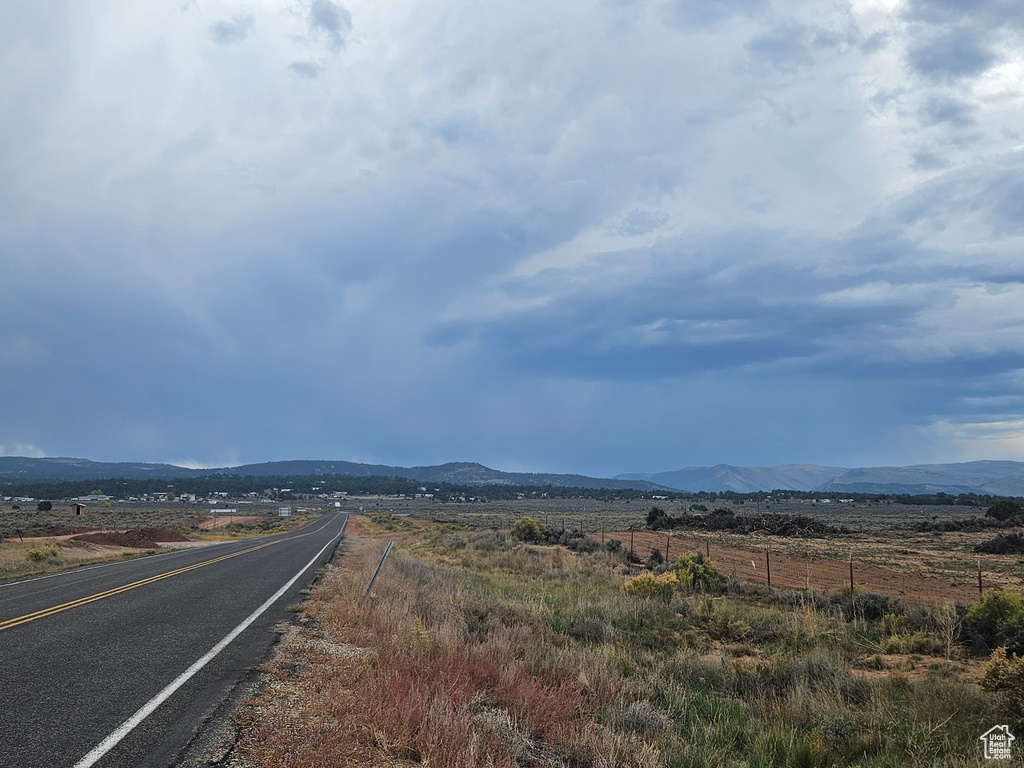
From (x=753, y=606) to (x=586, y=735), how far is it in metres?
12.4

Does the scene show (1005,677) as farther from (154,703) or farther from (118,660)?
A: (118,660)

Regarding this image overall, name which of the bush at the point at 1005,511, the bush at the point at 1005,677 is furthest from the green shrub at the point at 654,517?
the bush at the point at 1005,677

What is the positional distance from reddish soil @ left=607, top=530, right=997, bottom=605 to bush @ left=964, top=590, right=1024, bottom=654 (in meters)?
4.07

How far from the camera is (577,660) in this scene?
29.5 ft

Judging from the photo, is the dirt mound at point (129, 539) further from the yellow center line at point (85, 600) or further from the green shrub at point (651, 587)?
the green shrub at point (651, 587)

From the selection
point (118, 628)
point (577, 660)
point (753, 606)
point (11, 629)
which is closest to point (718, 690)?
point (577, 660)

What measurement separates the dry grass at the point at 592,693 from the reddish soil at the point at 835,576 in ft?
20.1

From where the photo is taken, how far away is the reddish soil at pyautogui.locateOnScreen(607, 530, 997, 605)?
19281 mm

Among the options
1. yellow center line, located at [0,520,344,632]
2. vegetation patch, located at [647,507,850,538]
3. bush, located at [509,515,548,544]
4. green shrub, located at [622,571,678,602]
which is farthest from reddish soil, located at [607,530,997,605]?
yellow center line, located at [0,520,344,632]

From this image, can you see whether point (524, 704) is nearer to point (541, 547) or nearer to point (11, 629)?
point (11, 629)
